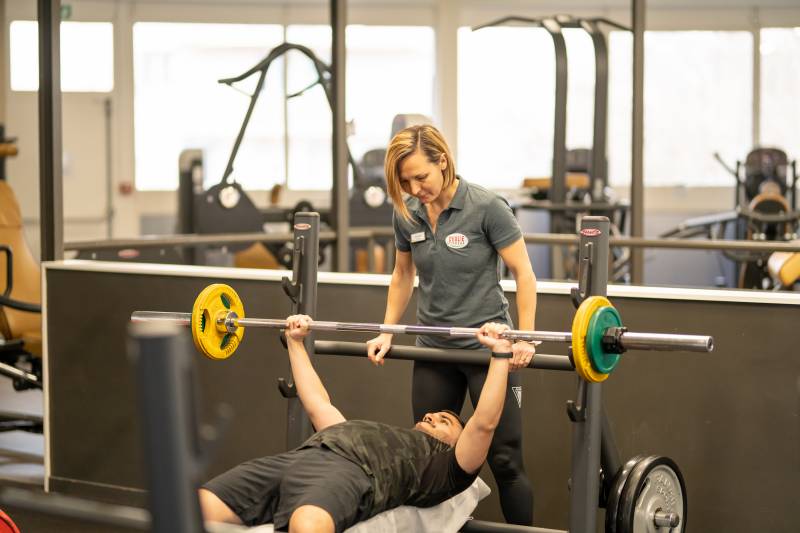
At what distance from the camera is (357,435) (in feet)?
8.47

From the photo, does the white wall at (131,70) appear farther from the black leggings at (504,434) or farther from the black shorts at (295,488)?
the black shorts at (295,488)

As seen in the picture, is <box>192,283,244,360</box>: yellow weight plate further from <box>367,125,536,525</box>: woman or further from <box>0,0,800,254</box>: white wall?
<box>0,0,800,254</box>: white wall

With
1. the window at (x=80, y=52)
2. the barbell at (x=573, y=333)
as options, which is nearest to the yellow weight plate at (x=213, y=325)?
the barbell at (x=573, y=333)

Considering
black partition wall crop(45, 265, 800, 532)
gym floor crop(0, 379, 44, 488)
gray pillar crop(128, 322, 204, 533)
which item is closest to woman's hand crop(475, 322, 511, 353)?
black partition wall crop(45, 265, 800, 532)

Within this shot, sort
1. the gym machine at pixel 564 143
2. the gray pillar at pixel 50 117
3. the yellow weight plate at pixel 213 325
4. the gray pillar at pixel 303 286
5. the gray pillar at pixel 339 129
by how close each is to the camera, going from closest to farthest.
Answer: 1. the yellow weight plate at pixel 213 325
2. the gray pillar at pixel 303 286
3. the gray pillar at pixel 50 117
4. the gray pillar at pixel 339 129
5. the gym machine at pixel 564 143

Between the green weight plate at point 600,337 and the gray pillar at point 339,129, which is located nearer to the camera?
the green weight plate at point 600,337

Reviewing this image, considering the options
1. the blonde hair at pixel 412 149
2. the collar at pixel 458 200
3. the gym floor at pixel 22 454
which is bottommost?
the gym floor at pixel 22 454

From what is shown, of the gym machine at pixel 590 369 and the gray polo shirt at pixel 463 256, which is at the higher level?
the gray polo shirt at pixel 463 256

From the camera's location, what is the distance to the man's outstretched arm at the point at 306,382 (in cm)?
284

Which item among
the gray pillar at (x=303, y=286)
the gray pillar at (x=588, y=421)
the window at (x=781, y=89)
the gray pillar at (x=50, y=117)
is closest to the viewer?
the gray pillar at (x=588, y=421)

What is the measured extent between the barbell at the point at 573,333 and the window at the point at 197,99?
718cm

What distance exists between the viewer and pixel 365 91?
34.0ft

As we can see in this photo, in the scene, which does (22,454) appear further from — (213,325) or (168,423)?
(168,423)

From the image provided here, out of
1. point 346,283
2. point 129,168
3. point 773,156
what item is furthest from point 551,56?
point 346,283
